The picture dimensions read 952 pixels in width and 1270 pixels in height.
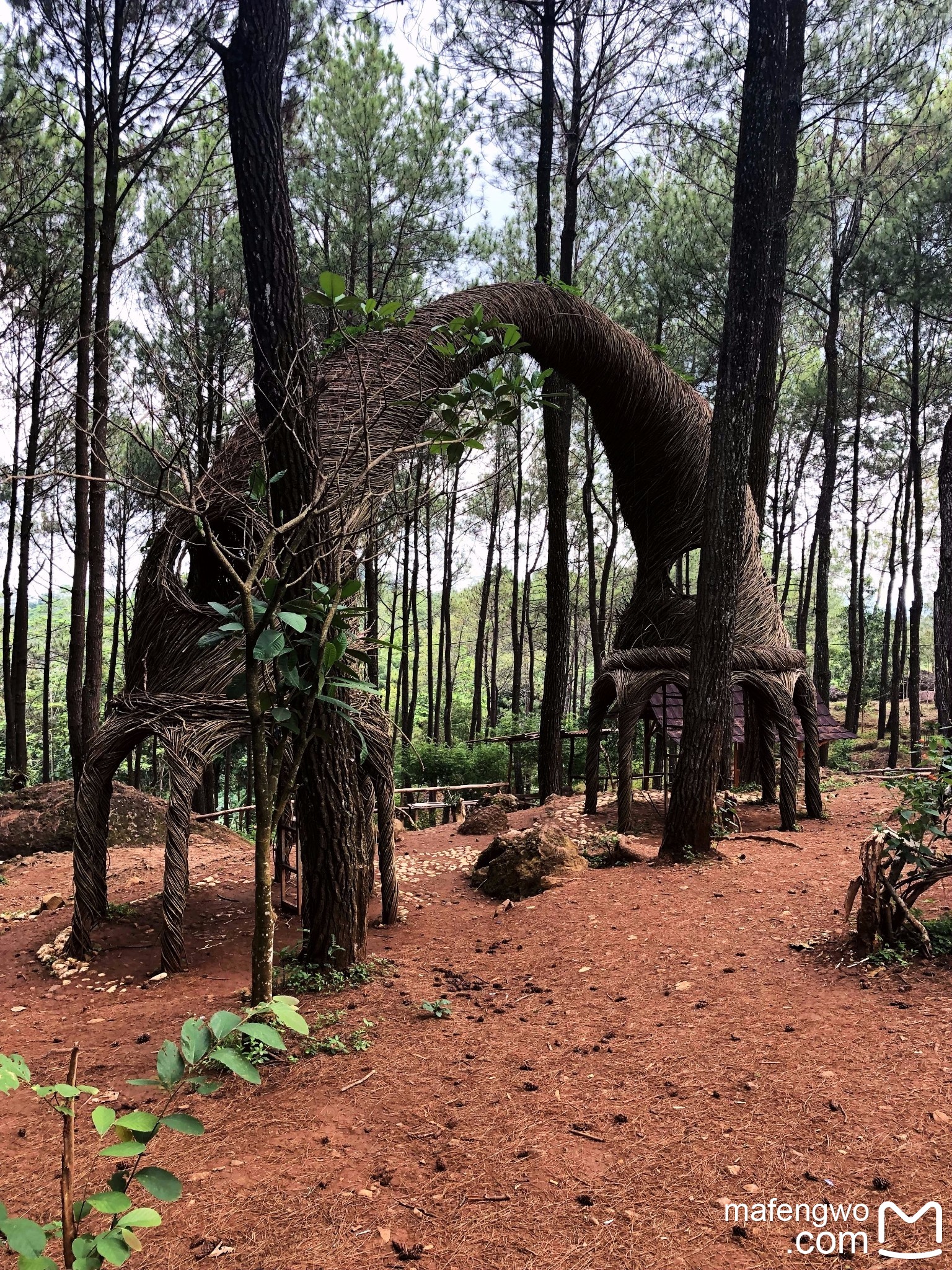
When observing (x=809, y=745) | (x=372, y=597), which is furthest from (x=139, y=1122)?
(x=372, y=597)

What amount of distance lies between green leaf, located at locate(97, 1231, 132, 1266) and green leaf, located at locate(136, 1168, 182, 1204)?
7cm

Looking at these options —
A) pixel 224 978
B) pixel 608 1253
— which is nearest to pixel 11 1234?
pixel 608 1253

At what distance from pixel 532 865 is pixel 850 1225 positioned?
13.1 feet

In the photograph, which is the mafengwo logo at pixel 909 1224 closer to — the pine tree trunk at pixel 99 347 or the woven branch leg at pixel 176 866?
the woven branch leg at pixel 176 866

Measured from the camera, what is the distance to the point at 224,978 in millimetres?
4090

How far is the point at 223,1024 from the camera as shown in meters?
1.29

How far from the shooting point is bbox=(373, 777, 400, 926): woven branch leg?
4938 millimetres

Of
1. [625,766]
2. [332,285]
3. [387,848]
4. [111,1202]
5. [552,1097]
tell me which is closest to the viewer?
[111,1202]

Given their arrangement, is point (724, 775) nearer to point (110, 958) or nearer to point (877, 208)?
point (110, 958)

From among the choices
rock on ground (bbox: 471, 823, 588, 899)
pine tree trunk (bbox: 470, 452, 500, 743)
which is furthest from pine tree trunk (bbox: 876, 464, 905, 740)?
rock on ground (bbox: 471, 823, 588, 899)

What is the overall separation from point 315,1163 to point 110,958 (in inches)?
118

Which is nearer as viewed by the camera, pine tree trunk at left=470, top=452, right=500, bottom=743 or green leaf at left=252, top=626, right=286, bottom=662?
green leaf at left=252, top=626, right=286, bottom=662

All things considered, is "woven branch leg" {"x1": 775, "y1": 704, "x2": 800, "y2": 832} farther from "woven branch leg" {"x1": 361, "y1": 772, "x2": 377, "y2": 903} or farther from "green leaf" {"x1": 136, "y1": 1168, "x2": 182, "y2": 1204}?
"green leaf" {"x1": 136, "y1": 1168, "x2": 182, "y2": 1204}

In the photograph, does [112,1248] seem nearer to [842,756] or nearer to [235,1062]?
[235,1062]
